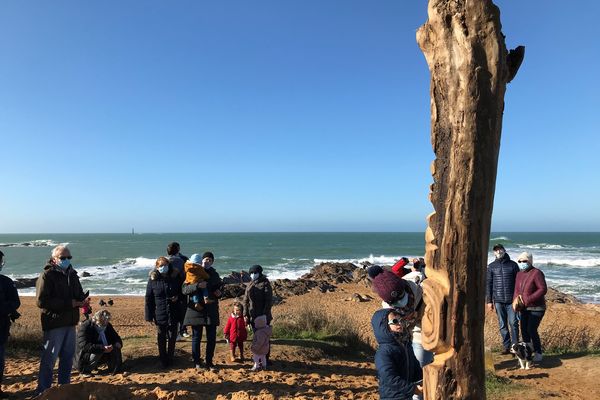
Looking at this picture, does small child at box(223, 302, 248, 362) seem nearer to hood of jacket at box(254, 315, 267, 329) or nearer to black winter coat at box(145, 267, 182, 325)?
hood of jacket at box(254, 315, 267, 329)

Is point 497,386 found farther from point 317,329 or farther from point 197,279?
point 197,279

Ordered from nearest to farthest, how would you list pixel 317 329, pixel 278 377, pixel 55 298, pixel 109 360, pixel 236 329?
pixel 55 298 → pixel 278 377 → pixel 109 360 → pixel 236 329 → pixel 317 329

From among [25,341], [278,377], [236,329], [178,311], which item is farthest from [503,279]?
[25,341]

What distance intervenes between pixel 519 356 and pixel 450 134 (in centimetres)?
519

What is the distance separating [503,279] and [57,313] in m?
6.25

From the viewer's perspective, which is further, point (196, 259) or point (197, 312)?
point (196, 259)

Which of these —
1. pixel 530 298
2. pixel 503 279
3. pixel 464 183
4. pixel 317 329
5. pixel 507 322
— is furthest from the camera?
pixel 317 329

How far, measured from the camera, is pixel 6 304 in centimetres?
502

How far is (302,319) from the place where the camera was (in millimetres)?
9312

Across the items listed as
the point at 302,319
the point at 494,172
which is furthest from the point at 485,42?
the point at 302,319

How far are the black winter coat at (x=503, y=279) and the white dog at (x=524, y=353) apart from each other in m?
0.70

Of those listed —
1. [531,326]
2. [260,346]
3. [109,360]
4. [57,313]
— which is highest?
[57,313]

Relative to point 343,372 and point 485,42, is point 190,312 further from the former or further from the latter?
point 485,42

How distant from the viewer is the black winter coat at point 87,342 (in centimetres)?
610
